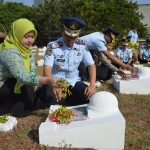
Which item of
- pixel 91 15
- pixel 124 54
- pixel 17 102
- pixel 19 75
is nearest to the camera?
pixel 19 75

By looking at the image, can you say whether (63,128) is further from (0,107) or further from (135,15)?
(135,15)

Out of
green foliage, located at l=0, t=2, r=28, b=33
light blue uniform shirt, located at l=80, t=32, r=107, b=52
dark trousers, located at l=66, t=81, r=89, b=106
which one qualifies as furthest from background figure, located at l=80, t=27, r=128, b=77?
green foliage, located at l=0, t=2, r=28, b=33

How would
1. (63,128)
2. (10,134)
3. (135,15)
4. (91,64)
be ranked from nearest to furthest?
1. (63,128)
2. (10,134)
3. (91,64)
4. (135,15)

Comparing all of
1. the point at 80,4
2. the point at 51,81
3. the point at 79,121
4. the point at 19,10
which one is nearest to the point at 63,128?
the point at 79,121

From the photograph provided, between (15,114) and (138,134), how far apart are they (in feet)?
4.98

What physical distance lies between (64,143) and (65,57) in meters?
1.35

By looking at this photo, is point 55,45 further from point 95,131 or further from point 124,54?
point 124,54

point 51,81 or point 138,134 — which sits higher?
point 51,81

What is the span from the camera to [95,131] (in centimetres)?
238

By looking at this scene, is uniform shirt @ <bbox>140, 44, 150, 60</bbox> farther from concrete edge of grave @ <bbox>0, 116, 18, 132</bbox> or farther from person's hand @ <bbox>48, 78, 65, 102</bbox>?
person's hand @ <bbox>48, 78, 65, 102</bbox>

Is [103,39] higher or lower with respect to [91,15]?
higher

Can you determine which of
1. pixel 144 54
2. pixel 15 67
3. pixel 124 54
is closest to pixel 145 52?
pixel 144 54

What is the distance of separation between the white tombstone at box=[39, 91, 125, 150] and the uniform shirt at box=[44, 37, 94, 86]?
1.09 m

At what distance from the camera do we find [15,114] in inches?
128
